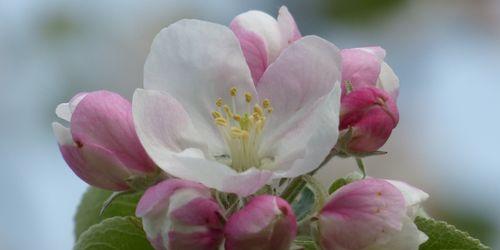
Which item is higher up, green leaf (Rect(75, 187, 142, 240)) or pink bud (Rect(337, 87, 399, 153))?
pink bud (Rect(337, 87, 399, 153))

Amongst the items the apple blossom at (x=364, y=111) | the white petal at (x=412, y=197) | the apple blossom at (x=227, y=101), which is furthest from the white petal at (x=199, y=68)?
the white petal at (x=412, y=197)

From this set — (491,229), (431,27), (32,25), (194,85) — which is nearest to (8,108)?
(32,25)

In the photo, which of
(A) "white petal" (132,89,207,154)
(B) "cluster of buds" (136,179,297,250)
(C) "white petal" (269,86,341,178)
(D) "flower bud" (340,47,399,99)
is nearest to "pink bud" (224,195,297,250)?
(B) "cluster of buds" (136,179,297,250)

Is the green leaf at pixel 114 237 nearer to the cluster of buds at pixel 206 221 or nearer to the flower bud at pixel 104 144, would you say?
the flower bud at pixel 104 144

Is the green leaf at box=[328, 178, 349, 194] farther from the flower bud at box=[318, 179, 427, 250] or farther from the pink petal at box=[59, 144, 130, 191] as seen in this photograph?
the pink petal at box=[59, 144, 130, 191]

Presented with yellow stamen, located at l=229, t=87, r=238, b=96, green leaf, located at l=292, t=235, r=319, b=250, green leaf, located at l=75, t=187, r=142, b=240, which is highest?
yellow stamen, located at l=229, t=87, r=238, b=96

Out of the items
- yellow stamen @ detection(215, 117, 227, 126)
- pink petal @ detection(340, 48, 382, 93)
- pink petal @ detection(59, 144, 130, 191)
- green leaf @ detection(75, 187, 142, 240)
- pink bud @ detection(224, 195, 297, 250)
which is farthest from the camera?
green leaf @ detection(75, 187, 142, 240)
